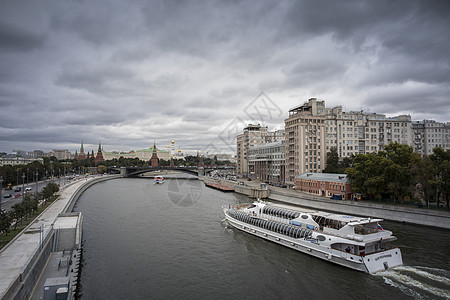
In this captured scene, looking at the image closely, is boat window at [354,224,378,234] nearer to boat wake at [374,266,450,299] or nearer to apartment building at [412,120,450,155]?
boat wake at [374,266,450,299]

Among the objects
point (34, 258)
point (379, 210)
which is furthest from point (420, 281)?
point (34, 258)

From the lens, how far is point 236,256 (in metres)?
24.7

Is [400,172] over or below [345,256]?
over

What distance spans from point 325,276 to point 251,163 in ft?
261

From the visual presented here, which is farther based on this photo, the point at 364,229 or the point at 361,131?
the point at 361,131

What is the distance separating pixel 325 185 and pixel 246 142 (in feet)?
202

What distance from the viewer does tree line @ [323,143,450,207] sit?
1342 inches

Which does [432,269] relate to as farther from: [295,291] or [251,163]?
[251,163]

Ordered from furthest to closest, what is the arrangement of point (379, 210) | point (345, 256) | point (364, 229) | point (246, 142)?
point (246, 142) < point (379, 210) < point (364, 229) < point (345, 256)

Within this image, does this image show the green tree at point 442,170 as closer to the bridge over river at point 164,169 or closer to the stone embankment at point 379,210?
the stone embankment at point 379,210

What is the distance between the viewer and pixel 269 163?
82.8m

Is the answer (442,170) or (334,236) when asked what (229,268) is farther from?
(442,170)

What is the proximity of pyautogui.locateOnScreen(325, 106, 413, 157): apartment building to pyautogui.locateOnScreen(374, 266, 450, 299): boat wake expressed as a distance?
5015cm

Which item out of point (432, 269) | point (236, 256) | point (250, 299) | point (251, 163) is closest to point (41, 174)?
point (251, 163)
